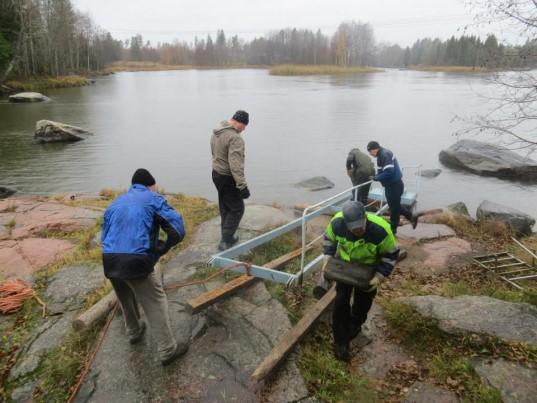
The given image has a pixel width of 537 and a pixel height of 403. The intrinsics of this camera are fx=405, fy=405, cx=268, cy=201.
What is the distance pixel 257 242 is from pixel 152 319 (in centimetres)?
260

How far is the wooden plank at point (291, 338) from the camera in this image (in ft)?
12.9

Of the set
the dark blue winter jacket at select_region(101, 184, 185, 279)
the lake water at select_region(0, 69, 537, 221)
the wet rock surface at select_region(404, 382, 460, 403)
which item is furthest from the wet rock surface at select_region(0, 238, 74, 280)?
the lake water at select_region(0, 69, 537, 221)

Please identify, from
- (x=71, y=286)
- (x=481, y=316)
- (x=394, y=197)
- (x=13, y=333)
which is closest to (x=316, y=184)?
(x=394, y=197)

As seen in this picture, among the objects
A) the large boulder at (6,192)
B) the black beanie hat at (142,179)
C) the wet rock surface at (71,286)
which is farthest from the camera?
the large boulder at (6,192)

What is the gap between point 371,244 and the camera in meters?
4.03

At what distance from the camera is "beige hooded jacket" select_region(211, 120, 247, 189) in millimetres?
5988

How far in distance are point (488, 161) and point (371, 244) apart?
17.1m

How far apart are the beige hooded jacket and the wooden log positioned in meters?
2.35

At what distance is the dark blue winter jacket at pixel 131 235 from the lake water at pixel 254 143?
250 inches

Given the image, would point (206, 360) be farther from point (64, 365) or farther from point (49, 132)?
point (49, 132)

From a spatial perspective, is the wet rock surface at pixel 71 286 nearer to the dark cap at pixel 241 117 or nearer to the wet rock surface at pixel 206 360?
the wet rock surface at pixel 206 360

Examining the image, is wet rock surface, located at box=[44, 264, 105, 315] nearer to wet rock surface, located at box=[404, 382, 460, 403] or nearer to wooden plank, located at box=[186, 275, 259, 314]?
wooden plank, located at box=[186, 275, 259, 314]

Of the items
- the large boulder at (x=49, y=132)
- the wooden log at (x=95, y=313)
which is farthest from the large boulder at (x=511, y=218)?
the large boulder at (x=49, y=132)

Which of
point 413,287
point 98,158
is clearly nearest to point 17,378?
point 413,287
